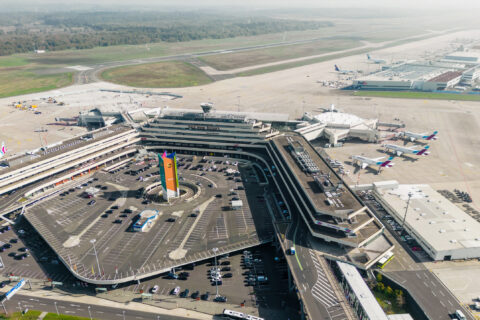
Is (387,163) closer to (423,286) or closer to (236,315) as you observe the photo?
(423,286)

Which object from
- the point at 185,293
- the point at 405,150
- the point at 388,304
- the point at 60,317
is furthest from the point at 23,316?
the point at 405,150

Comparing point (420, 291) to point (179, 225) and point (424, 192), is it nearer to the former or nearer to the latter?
point (424, 192)

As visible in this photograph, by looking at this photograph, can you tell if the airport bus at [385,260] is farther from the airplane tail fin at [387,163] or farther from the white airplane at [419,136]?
the white airplane at [419,136]

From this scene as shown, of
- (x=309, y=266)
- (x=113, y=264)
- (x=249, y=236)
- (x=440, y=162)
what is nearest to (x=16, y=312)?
(x=113, y=264)

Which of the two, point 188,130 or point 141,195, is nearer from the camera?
point 141,195

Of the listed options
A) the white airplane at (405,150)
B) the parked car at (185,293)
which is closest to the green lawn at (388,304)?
the parked car at (185,293)
